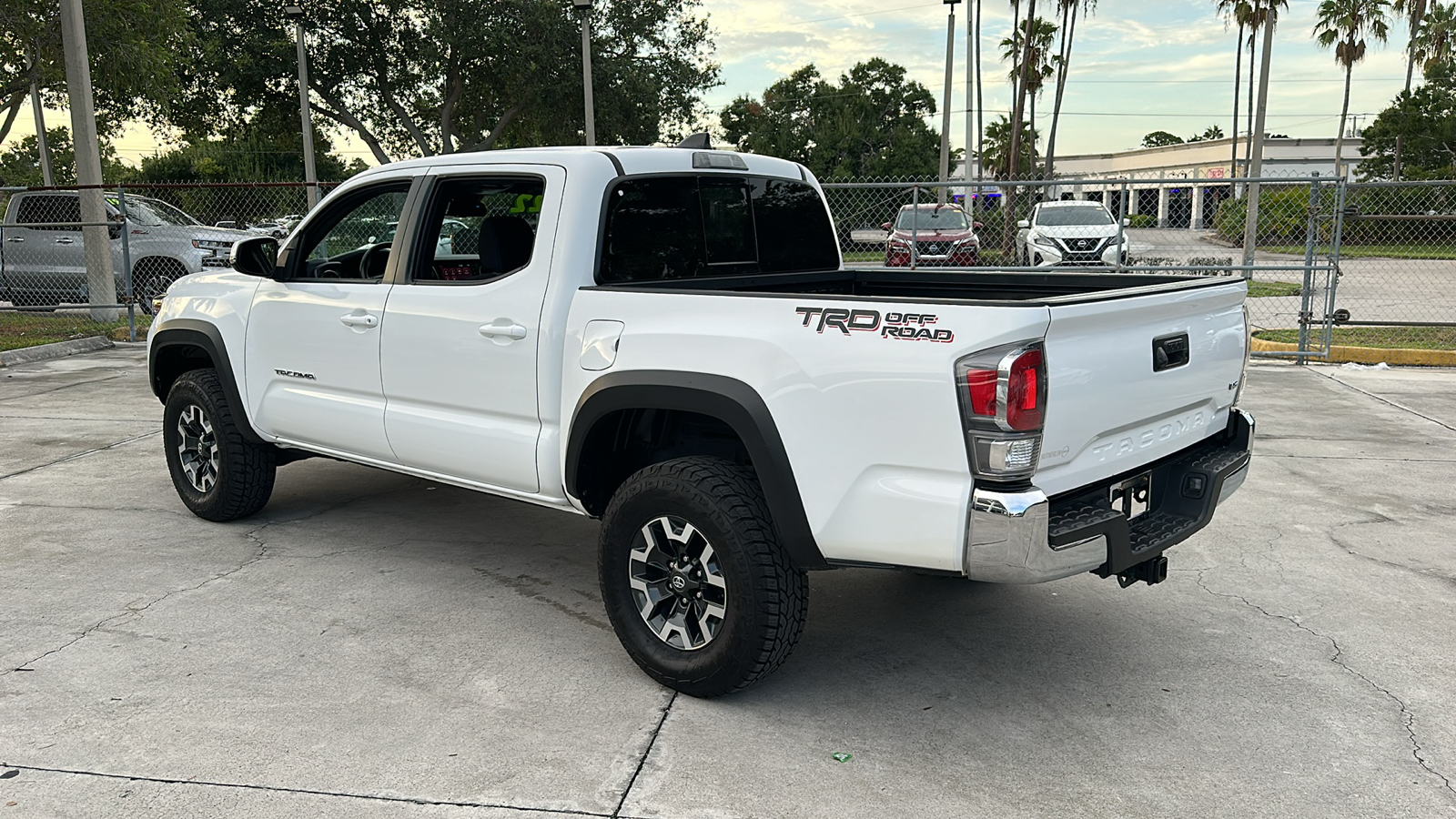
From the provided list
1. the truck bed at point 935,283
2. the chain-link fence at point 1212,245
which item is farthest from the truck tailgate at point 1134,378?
the chain-link fence at point 1212,245

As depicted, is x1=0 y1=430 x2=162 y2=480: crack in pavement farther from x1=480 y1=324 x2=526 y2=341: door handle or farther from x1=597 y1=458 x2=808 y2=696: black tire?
x1=597 y1=458 x2=808 y2=696: black tire

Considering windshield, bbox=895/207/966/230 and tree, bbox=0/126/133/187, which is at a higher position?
tree, bbox=0/126/133/187

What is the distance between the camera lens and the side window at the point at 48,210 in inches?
607

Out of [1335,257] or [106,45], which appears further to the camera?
[106,45]

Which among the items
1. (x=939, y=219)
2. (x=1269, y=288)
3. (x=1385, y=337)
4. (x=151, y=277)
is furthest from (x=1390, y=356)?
(x=151, y=277)

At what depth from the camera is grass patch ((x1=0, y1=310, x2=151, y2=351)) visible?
1360cm

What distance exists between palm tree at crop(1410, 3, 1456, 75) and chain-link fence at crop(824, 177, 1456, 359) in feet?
108

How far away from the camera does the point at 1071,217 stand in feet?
63.4

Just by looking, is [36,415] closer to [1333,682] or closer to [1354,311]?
[1333,682]

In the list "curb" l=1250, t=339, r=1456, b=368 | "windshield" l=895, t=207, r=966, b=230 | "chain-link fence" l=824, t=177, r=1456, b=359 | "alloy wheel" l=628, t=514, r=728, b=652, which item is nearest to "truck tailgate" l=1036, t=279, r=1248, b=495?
"alloy wheel" l=628, t=514, r=728, b=652

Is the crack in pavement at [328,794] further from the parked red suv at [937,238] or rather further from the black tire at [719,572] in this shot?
the parked red suv at [937,238]

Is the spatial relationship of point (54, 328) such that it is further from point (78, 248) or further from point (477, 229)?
point (477, 229)

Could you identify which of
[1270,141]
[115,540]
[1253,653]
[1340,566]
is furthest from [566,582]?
[1270,141]

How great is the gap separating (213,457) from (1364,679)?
211 inches
